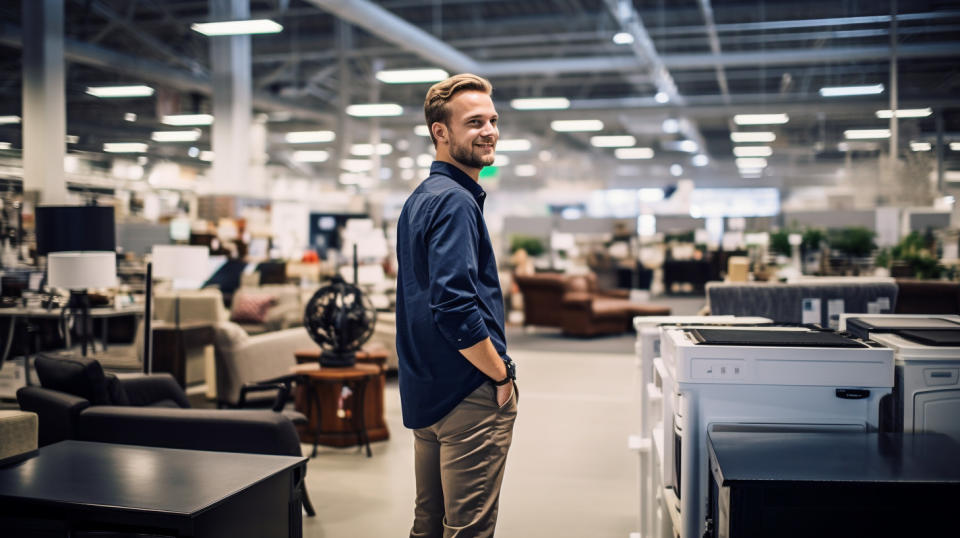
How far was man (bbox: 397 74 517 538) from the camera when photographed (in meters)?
1.85

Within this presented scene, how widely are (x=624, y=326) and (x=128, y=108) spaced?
40.8 ft

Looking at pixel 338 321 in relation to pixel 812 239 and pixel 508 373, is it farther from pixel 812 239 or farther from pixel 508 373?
pixel 812 239

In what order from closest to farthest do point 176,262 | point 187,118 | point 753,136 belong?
point 176,262 < point 187,118 < point 753,136

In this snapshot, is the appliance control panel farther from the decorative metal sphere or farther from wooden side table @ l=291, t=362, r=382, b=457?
the decorative metal sphere

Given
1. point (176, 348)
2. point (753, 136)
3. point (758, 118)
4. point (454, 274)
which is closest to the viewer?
point (454, 274)

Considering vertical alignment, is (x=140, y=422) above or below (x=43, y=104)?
below

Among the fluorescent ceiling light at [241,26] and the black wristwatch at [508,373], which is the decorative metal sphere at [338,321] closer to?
the black wristwatch at [508,373]

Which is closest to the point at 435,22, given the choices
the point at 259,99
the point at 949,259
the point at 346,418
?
the point at 259,99

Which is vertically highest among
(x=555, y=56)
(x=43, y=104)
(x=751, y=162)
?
(x=555, y=56)

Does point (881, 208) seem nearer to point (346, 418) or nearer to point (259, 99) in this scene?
point (346, 418)

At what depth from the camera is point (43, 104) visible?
778 cm

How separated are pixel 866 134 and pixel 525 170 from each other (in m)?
15.4

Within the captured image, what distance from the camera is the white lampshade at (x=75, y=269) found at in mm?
4760

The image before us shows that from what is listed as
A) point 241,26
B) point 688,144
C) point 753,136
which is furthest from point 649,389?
point 688,144
